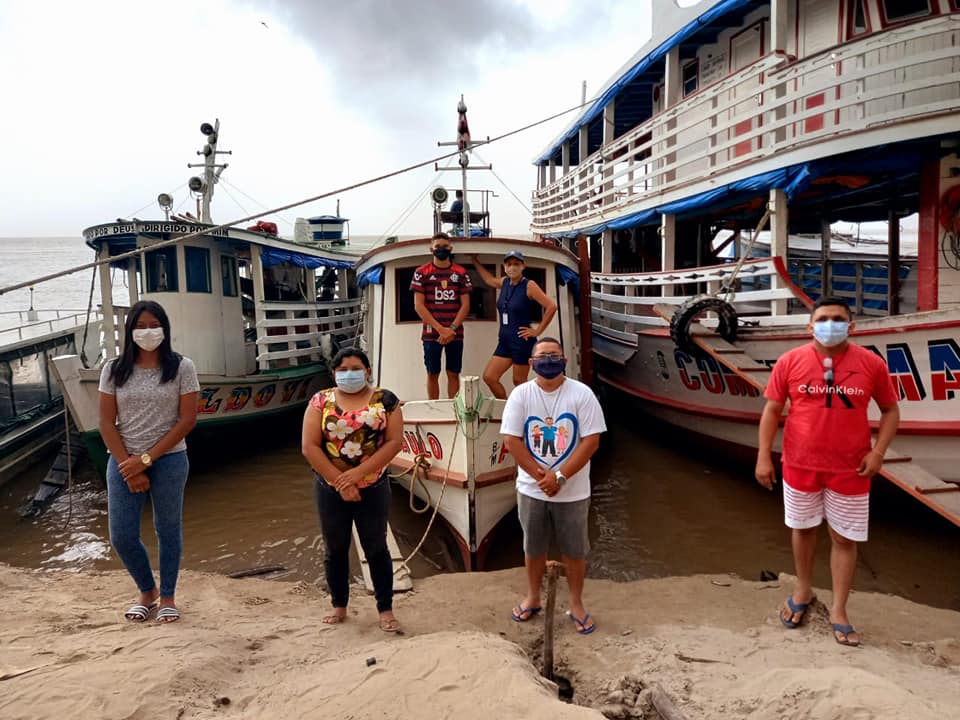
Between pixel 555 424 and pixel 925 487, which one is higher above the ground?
pixel 555 424

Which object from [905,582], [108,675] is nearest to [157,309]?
[108,675]

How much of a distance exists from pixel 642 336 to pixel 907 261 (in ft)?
22.3

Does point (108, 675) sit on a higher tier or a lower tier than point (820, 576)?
higher

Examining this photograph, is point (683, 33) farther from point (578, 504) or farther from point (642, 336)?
point (578, 504)

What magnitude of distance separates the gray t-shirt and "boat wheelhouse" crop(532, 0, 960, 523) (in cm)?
479

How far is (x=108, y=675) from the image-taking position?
2730 mm

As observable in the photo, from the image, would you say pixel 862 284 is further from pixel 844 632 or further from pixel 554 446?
pixel 554 446

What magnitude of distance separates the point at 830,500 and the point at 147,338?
3917 mm

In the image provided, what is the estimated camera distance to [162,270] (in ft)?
29.7

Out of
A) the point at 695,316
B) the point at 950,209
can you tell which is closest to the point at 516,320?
the point at 695,316

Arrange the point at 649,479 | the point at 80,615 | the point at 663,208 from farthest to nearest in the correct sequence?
the point at 663,208 < the point at 649,479 < the point at 80,615

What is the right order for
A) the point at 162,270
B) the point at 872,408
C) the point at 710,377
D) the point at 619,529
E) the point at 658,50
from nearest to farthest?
the point at 872,408, the point at 619,529, the point at 710,377, the point at 658,50, the point at 162,270

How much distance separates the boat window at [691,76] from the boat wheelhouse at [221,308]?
6613 mm

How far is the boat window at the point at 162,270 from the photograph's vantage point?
29.4 feet
